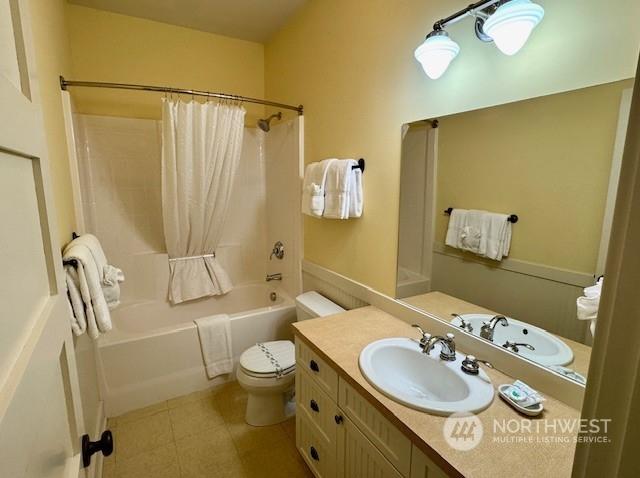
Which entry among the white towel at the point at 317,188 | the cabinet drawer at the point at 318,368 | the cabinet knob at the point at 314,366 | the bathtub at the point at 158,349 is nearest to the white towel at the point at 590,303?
the cabinet drawer at the point at 318,368

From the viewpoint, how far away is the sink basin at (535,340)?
3.51 feet

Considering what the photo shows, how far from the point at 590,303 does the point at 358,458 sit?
0.93 metres

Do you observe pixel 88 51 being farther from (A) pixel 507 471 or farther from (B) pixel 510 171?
(A) pixel 507 471

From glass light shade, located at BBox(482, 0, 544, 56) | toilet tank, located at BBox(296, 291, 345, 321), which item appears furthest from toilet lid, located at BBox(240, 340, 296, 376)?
glass light shade, located at BBox(482, 0, 544, 56)

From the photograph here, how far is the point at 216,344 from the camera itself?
2.30 metres

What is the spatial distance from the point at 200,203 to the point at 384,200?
57.2 inches

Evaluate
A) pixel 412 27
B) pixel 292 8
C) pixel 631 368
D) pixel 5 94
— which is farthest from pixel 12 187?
pixel 292 8

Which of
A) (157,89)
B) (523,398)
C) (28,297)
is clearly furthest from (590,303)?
(157,89)

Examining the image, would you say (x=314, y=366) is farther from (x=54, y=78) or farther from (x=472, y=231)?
(x=54, y=78)

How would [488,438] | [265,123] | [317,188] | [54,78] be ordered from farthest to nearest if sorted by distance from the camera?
1. [265,123]
2. [317,188]
3. [54,78]
4. [488,438]

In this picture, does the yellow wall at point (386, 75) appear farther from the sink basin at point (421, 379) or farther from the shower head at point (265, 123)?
the sink basin at point (421, 379)

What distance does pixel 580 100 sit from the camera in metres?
0.98

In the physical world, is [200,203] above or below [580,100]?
below

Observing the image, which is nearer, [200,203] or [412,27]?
[412,27]
